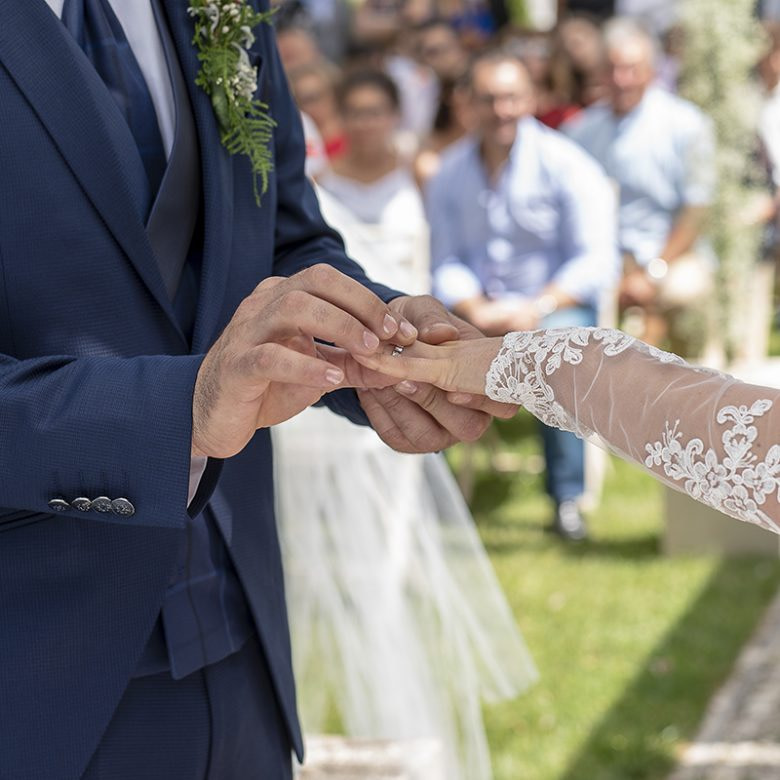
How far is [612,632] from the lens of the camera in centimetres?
512

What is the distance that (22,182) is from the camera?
1.73 m

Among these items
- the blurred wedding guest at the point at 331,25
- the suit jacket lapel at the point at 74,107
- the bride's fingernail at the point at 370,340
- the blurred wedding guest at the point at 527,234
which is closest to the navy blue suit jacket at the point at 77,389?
the suit jacket lapel at the point at 74,107

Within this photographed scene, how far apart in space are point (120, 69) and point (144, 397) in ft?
1.78

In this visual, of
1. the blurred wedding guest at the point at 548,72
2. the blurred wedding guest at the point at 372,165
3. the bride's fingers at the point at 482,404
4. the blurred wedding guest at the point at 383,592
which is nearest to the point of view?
the bride's fingers at the point at 482,404

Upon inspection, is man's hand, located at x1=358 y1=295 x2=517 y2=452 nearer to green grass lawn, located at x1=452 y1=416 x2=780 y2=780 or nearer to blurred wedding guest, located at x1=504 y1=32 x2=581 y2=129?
green grass lawn, located at x1=452 y1=416 x2=780 y2=780

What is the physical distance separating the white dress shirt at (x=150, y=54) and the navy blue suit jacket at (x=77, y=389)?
0.13 feet

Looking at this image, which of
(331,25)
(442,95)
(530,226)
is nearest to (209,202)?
(530,226)

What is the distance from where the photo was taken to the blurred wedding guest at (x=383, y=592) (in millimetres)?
3895

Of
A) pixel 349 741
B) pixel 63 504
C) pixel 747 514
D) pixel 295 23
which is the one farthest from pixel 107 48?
pixel 295 23

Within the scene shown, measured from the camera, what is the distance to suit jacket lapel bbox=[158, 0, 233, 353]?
1893mm

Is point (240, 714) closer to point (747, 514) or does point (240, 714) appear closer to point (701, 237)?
point (747, 514)

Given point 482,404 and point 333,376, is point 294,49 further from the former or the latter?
point 333,376

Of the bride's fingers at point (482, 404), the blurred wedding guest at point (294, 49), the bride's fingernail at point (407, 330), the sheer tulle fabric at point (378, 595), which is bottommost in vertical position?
the sheer tulle fabric at point (378, 595)

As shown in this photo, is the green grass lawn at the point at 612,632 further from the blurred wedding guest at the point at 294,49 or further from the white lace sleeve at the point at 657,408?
the blurred wedding guest at the point at 294,49
